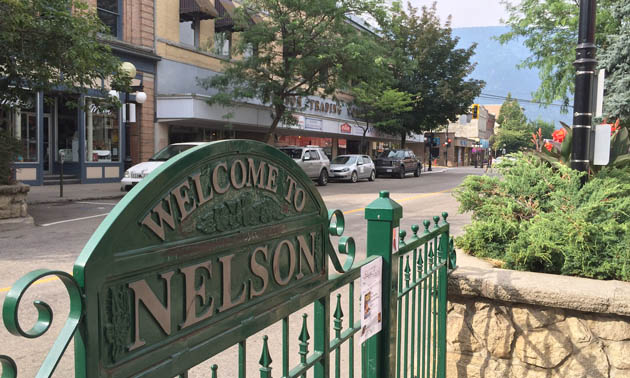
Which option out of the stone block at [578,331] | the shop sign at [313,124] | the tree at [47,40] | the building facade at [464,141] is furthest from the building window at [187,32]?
the building facade at [464,141]

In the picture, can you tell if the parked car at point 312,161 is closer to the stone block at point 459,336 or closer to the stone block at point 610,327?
the stone block at point 459,336

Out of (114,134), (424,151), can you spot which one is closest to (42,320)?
(114,134)

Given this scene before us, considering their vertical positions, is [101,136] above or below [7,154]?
above

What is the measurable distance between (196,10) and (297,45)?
5.50 meters

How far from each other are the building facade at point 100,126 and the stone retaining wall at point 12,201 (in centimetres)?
806

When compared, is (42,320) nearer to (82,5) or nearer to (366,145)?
(82,5)

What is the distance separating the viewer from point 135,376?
1168 millimetres

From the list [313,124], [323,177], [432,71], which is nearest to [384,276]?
[323,177]

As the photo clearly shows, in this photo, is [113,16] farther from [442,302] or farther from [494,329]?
[494,329]

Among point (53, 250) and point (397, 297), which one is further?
point (53, 250)

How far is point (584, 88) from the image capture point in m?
4.99

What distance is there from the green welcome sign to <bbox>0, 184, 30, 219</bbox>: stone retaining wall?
10441mm

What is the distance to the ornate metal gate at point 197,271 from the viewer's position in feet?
3.47

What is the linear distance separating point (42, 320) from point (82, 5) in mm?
11687
